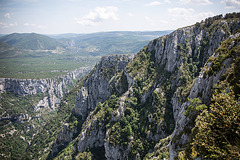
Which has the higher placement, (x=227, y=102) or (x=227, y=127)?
(x=227, y=102)

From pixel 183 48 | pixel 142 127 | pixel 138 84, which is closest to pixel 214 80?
pixel 142 127

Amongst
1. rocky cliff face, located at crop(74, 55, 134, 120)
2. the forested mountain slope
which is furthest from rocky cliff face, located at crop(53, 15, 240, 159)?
rocky cliff face, located at crop(74, 55, 134, 120)

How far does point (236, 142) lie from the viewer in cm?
1223

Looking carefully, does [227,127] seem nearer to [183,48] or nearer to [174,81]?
[174,81]

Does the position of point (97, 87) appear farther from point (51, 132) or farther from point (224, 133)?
point (224, 133)

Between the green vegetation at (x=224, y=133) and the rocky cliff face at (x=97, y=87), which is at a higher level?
the green vegetation at (x=224, y=133)

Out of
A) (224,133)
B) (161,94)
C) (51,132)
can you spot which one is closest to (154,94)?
(161,94)

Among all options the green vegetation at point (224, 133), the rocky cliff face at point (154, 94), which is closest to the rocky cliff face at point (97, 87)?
the rocky cliff face at point (154, 94)

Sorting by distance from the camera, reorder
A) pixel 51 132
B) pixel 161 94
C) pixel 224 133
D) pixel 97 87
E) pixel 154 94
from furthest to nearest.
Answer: pixel 51 132
pixel 97 87
pixel 154 94
pixel 161 94
pixel 224 133

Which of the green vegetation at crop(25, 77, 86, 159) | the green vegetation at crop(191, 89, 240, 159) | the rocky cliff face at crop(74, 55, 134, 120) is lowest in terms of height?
the green vegetation at crop(25, 77, 86, 159)

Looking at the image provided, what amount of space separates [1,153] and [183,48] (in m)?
204

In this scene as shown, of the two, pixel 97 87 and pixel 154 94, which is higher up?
pixel 154 94

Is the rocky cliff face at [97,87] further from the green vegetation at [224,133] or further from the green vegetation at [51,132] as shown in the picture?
the green vegetation at [224,133]

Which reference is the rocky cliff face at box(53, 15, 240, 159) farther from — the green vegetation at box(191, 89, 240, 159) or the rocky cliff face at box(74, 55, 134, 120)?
the rocky cliff face at box(74, 55, 134, 120)
